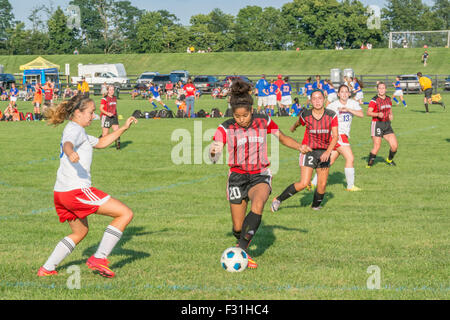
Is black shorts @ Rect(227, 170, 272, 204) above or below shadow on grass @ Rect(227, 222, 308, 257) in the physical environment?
above

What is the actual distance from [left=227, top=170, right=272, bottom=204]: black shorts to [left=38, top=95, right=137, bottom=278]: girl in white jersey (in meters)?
1.37

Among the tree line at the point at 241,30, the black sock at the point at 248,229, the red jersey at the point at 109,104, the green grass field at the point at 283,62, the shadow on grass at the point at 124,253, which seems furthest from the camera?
the tree line at the point at 241,30

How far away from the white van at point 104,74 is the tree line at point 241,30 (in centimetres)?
3434

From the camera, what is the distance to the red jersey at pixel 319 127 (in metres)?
10.0

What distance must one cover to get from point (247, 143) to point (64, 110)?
6.88 feet

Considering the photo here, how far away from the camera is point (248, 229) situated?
6762 millimetres

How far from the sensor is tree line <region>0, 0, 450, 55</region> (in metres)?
99.6

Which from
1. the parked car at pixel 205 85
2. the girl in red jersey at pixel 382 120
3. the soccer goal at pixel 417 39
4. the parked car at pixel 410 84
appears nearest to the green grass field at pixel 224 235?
the girl in red jersey at pixel 382 120

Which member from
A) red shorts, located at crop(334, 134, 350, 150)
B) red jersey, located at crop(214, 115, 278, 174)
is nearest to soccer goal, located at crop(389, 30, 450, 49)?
red shorts, located at crop(334, 134, 350, 150)

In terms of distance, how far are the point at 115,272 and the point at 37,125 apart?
75.5 ft

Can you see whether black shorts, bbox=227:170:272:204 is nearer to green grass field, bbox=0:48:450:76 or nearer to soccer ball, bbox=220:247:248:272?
soccer ball, bbox=220:247:248:272

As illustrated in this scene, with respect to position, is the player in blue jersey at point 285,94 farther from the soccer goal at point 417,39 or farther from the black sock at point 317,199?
the soccer goal at point 417,39

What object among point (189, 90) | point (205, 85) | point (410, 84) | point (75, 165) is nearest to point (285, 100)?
point (189, 90)

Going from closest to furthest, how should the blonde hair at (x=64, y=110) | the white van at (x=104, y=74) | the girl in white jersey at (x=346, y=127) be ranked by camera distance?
the blonde hair at (x=64, y=110) → the girl in white jersey at (x=346, y=127) → the white van at (x=104, y=74)
